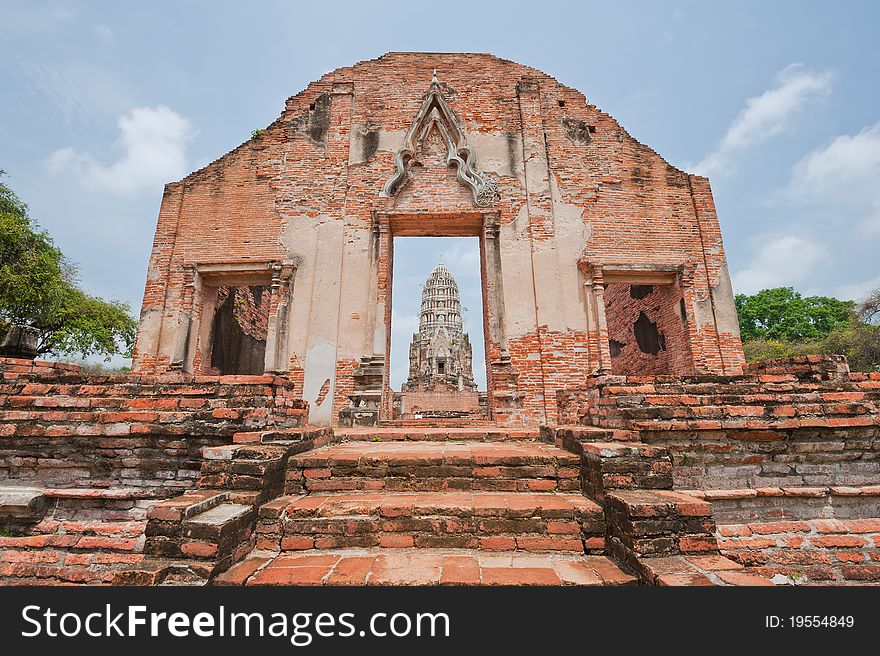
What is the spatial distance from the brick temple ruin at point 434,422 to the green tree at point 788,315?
2535 cm

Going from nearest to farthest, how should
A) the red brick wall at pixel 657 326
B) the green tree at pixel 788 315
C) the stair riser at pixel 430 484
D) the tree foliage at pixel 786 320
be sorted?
the stair riser at pixel 430 484 → the red brick wall at pixel 657 326 → the tree foliage at pixel 786 320 → the green tree at pixel 788 315

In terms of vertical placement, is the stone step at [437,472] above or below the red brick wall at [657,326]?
below

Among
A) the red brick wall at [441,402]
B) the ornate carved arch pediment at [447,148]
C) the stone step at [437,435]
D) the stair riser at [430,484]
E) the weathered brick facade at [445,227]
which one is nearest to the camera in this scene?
the stair riser at [430,484]

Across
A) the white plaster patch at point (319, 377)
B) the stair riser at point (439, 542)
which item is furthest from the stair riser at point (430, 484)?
the white plaster patch at point (319, 377)

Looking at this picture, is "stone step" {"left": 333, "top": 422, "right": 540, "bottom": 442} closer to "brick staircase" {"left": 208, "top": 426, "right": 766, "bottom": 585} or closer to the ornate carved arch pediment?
"brick staircase" {"left": 208, "top": 426, "right": 766, "bottom": 585}

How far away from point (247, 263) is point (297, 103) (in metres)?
4.11

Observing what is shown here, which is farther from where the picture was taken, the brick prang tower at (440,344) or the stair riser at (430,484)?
the brick prang tower at (440,344)

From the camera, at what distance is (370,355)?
27.1 ft

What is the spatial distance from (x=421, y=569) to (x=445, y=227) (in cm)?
782

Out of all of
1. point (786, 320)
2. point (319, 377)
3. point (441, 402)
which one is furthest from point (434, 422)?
point (786, 320)

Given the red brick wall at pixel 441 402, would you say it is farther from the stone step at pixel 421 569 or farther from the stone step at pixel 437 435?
the stone step at pixel 421 569

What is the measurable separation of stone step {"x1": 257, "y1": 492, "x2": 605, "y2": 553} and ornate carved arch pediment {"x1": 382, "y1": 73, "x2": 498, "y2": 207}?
7154mm

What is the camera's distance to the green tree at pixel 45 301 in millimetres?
13508

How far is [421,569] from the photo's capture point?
2.73 m
